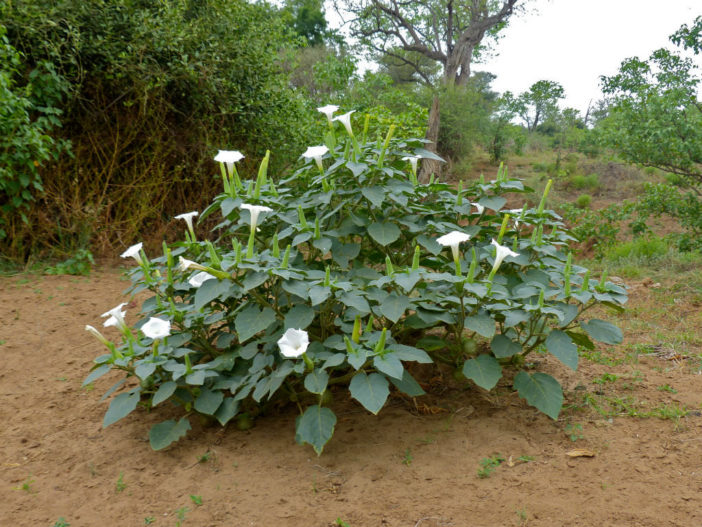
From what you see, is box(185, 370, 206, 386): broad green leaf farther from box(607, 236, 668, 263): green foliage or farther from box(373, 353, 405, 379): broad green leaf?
box(607, 236, 668, 263): green foliage

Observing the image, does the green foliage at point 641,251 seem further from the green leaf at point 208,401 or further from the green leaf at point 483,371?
the green leaf at point 208,401

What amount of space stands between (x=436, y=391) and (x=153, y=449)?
3.89 feet

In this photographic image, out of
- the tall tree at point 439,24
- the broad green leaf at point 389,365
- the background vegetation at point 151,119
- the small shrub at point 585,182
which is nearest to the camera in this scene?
the broad green leaf at point 389,365

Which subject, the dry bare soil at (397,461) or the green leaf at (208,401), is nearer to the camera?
the dry bare soil at (397,461)

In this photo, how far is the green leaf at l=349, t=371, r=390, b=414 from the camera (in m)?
1.48

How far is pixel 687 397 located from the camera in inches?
80.0

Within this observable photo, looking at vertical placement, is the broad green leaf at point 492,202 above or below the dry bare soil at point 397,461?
above

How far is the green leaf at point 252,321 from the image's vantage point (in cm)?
162

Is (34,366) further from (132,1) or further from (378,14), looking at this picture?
(378,14)

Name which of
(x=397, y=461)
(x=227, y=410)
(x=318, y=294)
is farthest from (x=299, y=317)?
(x=397, y=461)

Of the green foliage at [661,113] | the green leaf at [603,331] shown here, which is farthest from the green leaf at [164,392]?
the green foliage at [661,113]

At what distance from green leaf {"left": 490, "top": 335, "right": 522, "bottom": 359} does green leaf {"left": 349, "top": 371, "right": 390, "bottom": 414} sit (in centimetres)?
49

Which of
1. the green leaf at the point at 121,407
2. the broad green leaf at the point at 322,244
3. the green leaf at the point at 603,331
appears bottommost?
the green leaf at the point at 121,407

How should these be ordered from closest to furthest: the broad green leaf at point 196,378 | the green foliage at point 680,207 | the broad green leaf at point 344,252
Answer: the broad green leaf at point 196,378
the broad green leaf at point 344,252
the green foliage at point 680,207
